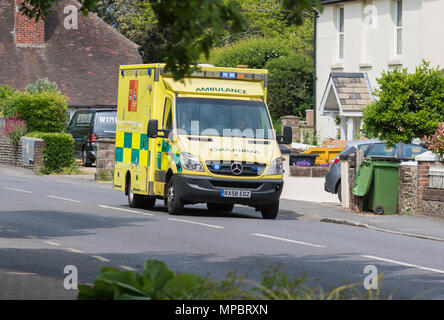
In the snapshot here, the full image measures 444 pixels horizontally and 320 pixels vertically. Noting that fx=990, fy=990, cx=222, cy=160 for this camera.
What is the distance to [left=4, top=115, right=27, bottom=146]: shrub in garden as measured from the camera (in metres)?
37.4

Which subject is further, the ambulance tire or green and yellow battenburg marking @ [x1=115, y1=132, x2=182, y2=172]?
the ambulance tire

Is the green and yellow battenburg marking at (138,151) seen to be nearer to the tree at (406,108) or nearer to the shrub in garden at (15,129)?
the tree at (406,108)

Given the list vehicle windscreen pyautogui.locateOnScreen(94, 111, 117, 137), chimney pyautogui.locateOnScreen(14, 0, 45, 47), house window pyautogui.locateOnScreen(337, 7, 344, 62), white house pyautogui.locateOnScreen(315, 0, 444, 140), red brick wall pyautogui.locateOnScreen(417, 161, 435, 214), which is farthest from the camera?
chimney pyautogui.locateOnScreen(14, 0, 45, 47)

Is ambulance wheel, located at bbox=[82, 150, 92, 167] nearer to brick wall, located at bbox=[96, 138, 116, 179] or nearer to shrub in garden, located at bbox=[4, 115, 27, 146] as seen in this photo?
shrub in garden, located at bbox=[4, 115, 27, 146]

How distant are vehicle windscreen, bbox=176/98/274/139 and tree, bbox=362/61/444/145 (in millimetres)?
4088

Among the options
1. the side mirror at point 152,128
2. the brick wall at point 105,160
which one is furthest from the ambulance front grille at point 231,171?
the brick wall at point 105,160

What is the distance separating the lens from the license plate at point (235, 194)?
59.6 feet

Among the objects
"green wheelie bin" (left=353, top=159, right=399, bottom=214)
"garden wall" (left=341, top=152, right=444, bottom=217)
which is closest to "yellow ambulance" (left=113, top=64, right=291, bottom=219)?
"green wheelie bin" (left=353, top=159, right=399, bottom=214)

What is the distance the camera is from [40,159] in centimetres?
3475

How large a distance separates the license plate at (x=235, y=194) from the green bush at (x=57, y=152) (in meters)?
17.4

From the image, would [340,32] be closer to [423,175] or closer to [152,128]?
[423,175]
